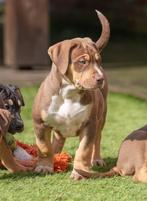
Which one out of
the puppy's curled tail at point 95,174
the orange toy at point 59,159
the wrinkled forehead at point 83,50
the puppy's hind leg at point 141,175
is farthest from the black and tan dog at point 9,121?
the puppy's hind leg at point 141,175

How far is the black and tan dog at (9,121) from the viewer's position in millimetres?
5070

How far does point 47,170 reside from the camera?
5234mm

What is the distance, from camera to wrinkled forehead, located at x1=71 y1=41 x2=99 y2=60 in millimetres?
4855

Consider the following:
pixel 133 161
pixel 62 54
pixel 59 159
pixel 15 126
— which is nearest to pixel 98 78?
pixel 62 54

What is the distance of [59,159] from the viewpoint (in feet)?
17.9

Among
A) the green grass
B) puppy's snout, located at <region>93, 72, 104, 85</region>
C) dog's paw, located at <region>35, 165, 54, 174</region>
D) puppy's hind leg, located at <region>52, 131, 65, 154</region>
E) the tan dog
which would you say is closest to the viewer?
the green grass

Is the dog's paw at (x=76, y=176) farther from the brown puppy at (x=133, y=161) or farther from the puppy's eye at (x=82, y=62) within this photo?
the puppy's eye at (x=82, y=62)

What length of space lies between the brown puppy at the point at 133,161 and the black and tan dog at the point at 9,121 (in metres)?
0.55

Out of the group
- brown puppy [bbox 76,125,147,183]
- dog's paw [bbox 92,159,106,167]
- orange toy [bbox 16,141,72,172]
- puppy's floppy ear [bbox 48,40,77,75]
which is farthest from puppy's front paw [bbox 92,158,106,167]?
puppy's floppy ear [bbox 48,40,77,75]

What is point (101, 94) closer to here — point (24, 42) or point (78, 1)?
point (24, 42)

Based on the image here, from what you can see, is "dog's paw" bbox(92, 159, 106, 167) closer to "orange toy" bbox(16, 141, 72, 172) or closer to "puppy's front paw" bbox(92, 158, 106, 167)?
"puppy's front paw" bbox(92, 158, 106, 167)

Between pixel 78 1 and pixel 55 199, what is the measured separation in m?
14.6

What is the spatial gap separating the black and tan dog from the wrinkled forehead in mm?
696

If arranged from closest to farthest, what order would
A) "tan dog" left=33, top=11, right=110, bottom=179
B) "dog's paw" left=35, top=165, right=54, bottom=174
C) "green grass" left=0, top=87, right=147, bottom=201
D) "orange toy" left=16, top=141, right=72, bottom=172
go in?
1. "green grass" left=0, top=87, right=147, bottom=201
2. "tan dog" left=33, top=11, right=110, bottom=179
3. "dog's paw" left=35, top=165, right=54, bottom=174
4. "orange toy" left=16, top=141, right=72, bottom=172
